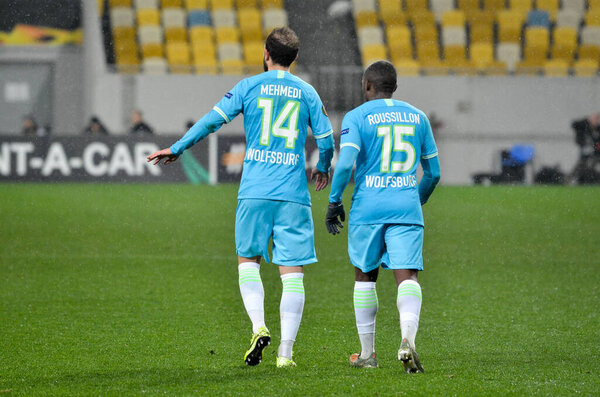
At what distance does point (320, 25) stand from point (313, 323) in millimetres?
21141

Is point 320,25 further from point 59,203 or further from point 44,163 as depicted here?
point 59,203

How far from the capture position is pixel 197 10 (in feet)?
93.6

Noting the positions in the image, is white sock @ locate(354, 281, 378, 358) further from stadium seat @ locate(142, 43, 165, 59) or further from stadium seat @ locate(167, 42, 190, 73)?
stadium seat @ locate(142, 43, 165, 59)

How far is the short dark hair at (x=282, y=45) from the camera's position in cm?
543

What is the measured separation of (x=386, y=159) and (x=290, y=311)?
3.11 ft

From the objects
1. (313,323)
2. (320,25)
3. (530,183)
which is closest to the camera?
(313,323)

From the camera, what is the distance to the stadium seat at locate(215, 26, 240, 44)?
1096 inches

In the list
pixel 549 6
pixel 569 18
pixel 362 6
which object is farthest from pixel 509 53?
pixel 362 6

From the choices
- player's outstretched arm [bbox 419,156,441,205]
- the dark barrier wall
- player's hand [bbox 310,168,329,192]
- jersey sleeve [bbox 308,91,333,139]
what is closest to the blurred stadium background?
the dark barrier wall

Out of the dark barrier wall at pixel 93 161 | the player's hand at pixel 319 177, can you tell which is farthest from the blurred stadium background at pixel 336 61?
the player's hand at pixel 319 177

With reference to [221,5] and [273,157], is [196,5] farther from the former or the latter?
[273,157]

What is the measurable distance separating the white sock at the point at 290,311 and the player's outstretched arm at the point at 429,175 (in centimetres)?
84

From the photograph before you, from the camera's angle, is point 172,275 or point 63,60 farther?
point 63,60

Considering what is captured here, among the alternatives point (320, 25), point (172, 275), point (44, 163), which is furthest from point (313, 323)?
point (320, 25)
